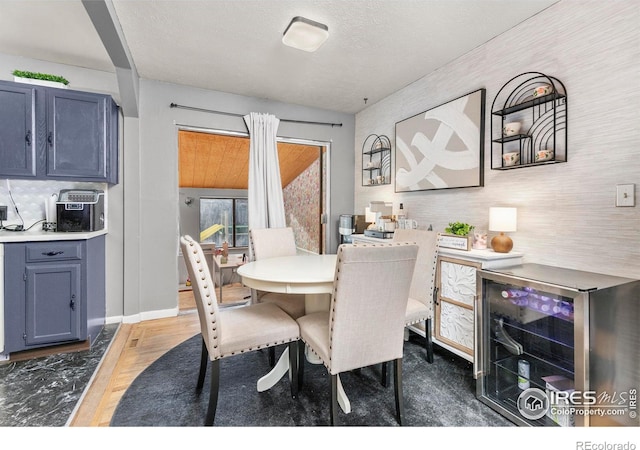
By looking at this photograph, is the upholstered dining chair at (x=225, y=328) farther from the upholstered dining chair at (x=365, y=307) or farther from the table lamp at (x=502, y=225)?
the table lamp at (x=502, y=225)

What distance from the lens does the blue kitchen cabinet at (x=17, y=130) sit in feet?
7.94

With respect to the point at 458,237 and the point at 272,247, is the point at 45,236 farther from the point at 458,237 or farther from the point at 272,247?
the point at 458,237

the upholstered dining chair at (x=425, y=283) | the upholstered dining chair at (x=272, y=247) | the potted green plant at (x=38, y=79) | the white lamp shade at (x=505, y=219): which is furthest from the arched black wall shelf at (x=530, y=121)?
the potted green plant at (x=38, y=79)

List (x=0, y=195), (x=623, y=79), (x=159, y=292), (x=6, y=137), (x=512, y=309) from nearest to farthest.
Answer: (x=623, y=79) → (x=512, y=309) → (x=6, y=137) → (x=0, y=195) → (x=159, y=292)

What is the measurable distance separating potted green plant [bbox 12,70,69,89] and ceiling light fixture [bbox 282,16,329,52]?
200 centimetres

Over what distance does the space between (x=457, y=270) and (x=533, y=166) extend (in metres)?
0.89

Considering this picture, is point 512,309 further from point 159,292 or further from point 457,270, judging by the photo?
point 159,292

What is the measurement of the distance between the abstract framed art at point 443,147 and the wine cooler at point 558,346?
1000 mm

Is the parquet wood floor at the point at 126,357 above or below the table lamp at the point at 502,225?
below

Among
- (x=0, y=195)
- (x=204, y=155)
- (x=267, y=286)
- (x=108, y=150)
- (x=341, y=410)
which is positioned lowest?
(x=341, y=410)

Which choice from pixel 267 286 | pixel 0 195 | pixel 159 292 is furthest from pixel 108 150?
pixel 267 286

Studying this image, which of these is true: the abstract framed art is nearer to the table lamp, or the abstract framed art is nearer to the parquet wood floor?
the table lamp

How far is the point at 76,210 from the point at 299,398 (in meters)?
2.38

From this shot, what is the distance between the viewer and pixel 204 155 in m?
5.07
